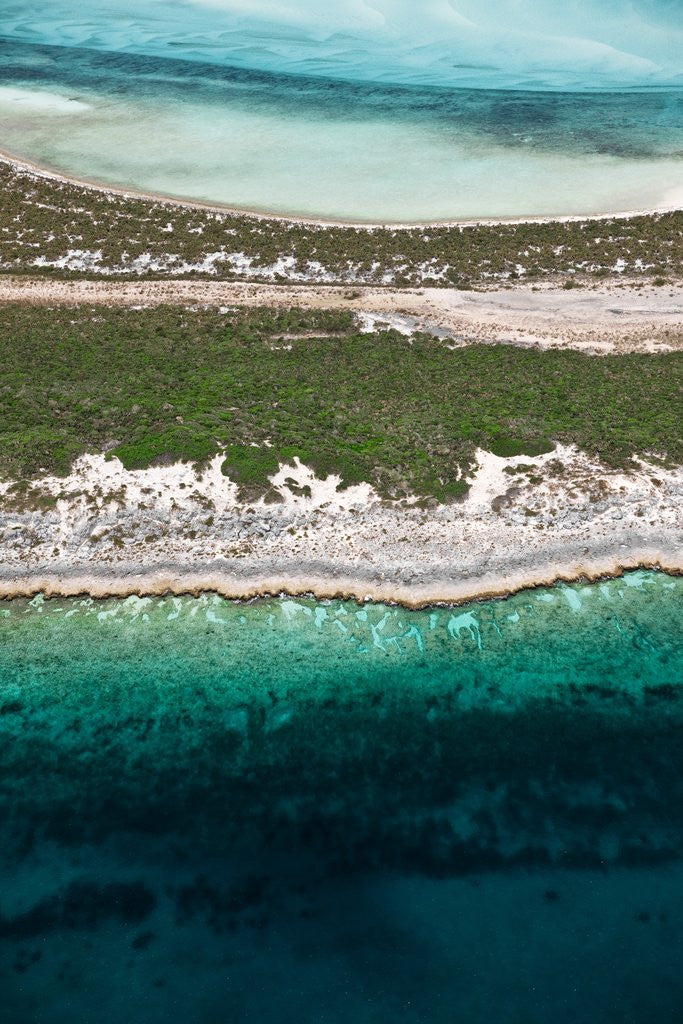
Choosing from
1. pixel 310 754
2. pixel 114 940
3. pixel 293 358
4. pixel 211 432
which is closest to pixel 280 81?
pixel 293 358

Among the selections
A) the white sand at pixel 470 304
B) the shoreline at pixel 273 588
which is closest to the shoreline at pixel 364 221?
the white sand at pixel 470 304

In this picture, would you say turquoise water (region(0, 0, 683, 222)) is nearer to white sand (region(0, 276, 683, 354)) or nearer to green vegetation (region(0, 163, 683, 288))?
green vegetation (region(0, 163, 683, 288))

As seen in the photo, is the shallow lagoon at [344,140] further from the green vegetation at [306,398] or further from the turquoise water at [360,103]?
the green vegetation at [306,398]

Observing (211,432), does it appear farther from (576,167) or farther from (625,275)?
(576,167)

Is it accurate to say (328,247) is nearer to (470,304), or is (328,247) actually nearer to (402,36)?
(470,304)

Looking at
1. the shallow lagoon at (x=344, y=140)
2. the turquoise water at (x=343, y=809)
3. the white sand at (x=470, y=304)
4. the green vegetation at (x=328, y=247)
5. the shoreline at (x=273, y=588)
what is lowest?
the turquoise water at (x=343, y=809)

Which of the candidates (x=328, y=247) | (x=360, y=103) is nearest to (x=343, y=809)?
(x=328, y=247)

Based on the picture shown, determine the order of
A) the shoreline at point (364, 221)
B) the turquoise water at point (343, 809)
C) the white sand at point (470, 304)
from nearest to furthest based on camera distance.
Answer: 1. the turquoise water at point (343, 809)
2. the white sand at point (470, 304)
3. the shoreline at point (364, 221)
